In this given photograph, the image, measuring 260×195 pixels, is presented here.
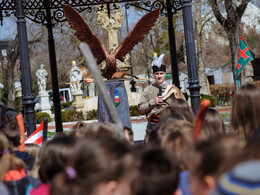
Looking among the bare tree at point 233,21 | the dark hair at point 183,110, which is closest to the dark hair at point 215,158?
the dark hair at point 183,110

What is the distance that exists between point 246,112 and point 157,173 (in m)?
1.16

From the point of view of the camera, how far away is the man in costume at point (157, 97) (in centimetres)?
511

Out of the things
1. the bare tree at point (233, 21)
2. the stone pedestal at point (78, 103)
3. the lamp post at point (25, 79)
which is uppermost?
the bare tree at point (233, 21)

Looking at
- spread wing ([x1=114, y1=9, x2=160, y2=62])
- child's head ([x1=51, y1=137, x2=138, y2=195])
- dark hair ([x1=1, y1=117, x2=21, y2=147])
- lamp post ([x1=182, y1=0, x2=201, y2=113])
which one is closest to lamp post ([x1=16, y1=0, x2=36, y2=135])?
spread wing ([x1=114, y1=9, x2=160, y2=62])

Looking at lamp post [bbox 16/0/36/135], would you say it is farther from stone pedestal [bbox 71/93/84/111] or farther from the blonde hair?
stone pedestal [bbox 71/93/84/111]

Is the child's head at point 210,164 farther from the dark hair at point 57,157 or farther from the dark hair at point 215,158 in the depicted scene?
the dark hair at point 57,157

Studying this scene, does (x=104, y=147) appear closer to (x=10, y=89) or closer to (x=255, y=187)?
(x=255, y=187)

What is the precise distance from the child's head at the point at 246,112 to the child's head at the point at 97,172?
3.99 ft

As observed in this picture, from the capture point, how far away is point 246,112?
9.16 ft

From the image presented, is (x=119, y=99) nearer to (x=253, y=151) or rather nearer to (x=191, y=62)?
(x=191, y=62)

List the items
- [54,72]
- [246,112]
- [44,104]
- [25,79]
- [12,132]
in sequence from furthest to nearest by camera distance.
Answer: [44,104]
[54,72]
[25,79]
[12,132]
[246,112]

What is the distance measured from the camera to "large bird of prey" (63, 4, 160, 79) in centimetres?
601

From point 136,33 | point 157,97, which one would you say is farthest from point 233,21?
point 157,97

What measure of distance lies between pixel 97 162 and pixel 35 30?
24.5 m
